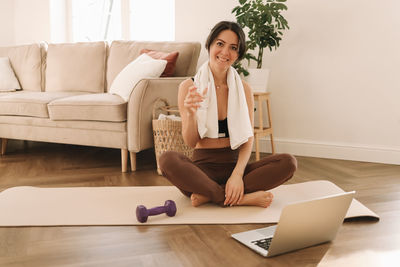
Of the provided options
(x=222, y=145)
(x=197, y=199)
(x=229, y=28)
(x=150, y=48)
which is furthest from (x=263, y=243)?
(x=150, y=48)

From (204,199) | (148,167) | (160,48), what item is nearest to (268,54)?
(160,48)

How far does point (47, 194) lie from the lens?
2.37m

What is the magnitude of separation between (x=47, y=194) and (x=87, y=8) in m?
2.91

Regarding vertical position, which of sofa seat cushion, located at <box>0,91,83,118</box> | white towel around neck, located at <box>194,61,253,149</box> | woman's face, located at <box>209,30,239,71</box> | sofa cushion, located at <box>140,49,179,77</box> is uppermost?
woman's face, located at <box>209,30,239,71</box>

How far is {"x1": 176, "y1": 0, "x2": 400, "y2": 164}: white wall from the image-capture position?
3.16 metres

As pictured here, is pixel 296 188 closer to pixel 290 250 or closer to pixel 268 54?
pixel 290 250

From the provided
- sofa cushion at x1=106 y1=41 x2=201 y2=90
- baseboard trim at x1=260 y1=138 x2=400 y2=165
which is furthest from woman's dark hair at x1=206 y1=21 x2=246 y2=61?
baseboard trim at x1=260 y1=138 x2=400 y2=165

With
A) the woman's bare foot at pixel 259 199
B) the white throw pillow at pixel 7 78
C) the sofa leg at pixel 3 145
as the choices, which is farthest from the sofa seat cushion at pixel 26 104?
the woman's bare foot at pixel 259 199

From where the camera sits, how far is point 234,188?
80.9 inches

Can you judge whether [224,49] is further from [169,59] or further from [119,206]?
[169,59]

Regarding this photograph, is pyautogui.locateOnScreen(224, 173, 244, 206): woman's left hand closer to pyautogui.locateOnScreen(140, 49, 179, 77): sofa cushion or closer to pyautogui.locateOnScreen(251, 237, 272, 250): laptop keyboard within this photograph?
pyautogui.locateOnScreen(251, 237, 272, 250): laptop keyboard

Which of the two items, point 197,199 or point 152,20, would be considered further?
point 152,20

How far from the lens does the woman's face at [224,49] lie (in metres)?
2.03

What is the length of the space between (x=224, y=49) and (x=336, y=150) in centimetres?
171
